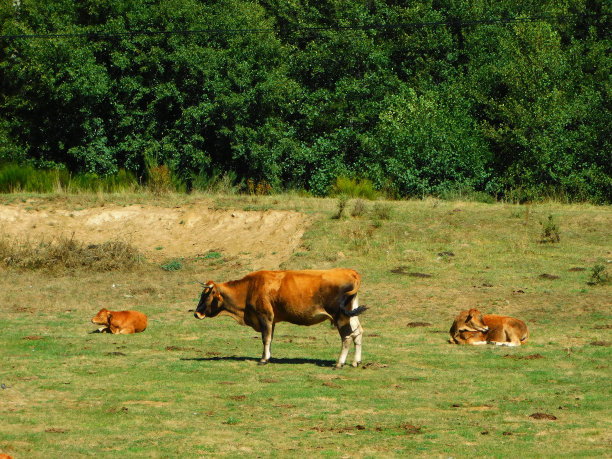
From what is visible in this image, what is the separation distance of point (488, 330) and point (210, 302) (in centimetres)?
556

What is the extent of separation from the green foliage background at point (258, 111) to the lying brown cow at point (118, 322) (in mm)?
19757

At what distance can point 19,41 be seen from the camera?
44688 mm

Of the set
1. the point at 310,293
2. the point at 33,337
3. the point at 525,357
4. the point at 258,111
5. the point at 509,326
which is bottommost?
the point at 33,337

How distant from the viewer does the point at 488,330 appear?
722 inches

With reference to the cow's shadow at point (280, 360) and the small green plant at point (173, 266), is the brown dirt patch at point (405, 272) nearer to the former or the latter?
the small green plant at point (173, 266)

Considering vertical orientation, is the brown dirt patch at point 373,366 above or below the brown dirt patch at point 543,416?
below

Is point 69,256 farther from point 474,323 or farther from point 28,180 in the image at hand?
point 474,323

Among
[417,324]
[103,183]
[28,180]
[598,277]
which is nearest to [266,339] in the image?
[417,324]

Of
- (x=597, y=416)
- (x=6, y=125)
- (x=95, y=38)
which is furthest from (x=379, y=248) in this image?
(x=6, y=125)

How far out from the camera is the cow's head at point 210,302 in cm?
1662

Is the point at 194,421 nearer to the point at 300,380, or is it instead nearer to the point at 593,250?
the point at 300,380

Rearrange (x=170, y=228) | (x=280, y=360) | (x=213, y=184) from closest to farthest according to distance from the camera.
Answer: (x=280, y=360) < (x=170, y=228) < (x=213, y=184)

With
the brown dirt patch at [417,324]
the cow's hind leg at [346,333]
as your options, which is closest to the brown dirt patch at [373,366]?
the cow's hind leg at [346,333]

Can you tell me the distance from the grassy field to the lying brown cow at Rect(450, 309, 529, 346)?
0.36 meters
